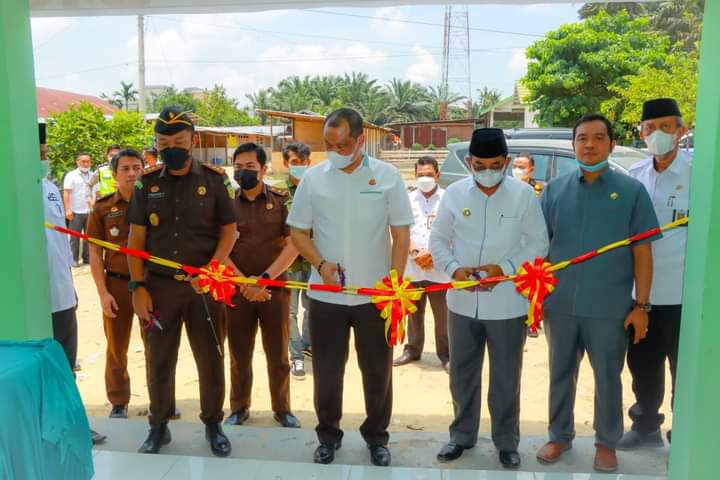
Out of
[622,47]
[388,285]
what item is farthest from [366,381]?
[622,47]

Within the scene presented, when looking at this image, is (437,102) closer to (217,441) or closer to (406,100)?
(406,100)

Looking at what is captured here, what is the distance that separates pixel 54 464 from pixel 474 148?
220cm

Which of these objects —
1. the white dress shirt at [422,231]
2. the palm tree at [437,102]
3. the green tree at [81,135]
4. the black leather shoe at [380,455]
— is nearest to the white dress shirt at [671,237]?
the black leather shoe at [380,455]

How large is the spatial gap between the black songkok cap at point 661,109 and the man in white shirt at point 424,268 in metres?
1.79

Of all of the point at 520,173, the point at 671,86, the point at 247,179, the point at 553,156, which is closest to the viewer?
the point at 247,179

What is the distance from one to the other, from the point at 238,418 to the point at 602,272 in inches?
89.3

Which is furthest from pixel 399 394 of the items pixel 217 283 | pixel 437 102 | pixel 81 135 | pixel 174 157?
pixel 437 102

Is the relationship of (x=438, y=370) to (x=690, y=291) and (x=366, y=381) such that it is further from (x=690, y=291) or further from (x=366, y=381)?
(x=690, y=291)

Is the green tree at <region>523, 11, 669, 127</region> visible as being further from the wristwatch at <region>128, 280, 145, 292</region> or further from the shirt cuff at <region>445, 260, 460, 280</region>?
the wristwatch at <region>128, 280, 145, 292</region>

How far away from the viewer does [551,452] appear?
3.11 meters

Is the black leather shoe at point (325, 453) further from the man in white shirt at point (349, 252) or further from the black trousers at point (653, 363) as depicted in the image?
the black trousers at point (653, 363)

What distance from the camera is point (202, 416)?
3.32m

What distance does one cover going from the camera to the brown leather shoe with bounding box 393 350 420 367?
4922mm

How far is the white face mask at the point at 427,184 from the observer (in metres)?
4.88
